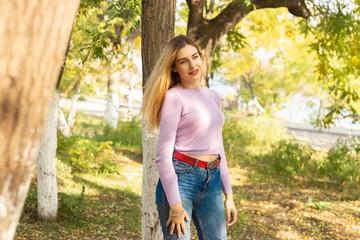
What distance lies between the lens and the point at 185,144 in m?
2.06

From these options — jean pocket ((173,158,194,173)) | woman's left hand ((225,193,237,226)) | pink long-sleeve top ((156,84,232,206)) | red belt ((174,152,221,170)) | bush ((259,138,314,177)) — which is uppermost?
pink long-sleeve top ((156,84,232,206))

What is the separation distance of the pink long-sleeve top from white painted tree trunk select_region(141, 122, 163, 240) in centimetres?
127

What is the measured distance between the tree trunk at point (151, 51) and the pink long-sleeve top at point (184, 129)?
1.17 metres

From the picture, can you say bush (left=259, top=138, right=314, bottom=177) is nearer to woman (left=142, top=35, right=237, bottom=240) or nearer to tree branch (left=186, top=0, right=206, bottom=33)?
tree branch (left=186, top=0, right=206, bottom=33)

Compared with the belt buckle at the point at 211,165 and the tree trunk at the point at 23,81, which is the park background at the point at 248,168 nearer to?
the belt buckle at the point at 211,165

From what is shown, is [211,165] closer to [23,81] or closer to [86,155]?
[23,81]

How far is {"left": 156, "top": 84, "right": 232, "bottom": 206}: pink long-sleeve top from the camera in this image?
1.97 meters

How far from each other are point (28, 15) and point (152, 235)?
273 cm

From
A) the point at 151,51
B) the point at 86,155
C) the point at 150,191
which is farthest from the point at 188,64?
the point at 86,155

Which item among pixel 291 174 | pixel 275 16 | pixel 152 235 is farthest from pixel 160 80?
pixel 275 16

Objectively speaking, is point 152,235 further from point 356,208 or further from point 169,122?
point 356,208

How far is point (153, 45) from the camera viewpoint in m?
3.26

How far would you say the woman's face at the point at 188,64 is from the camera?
2.19 meters

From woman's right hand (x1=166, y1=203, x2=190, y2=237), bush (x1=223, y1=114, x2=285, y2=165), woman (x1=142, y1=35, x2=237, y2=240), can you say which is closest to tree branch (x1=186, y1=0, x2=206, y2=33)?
woman (x1=142, y1=35, x2=237, y2=240)
